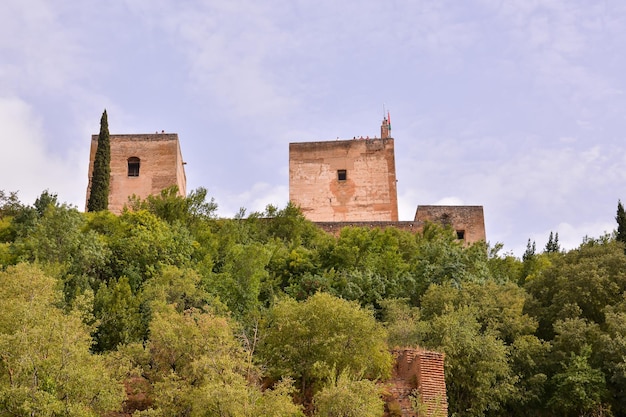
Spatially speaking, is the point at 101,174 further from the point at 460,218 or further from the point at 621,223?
the point at 621,223

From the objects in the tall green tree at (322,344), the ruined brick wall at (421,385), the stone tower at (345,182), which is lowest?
the ruined brick wall at (421,385)

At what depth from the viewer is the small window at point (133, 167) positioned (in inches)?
1331

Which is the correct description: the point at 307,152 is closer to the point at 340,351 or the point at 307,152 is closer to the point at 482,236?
Result: the point at 482,236

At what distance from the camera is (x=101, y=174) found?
3184cm

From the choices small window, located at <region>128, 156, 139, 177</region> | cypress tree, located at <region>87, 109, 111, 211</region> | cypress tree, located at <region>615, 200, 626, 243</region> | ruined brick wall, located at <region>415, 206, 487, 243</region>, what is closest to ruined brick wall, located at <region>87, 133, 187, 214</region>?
small window, located at <region>128, 156, 139, 177</region>

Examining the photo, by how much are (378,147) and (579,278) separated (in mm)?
14145

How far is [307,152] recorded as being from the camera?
1390 inches

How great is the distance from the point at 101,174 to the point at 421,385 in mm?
17372

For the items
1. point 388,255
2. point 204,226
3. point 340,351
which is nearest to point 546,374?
point 340,351

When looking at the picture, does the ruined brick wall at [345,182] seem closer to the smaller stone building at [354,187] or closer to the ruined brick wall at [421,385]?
the smaller stone building at [354,187]

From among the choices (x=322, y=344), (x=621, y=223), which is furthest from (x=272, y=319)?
(x=621, y=223)

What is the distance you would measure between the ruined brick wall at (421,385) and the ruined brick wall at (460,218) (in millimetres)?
15731

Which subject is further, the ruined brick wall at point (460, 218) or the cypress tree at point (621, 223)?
the ruined brick wall at point (460, 218)

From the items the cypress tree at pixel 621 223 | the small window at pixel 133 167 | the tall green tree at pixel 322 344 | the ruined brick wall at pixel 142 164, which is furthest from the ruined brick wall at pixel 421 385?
the small window at pixel 133 167
